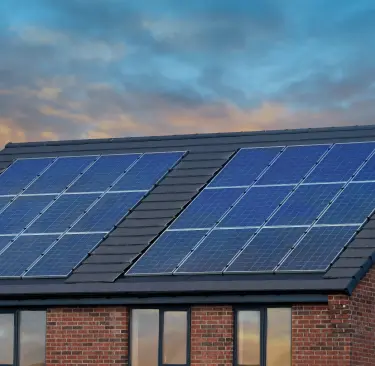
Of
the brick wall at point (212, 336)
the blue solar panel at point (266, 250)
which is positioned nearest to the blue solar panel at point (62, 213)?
the blue solar panel at point (266, 250)

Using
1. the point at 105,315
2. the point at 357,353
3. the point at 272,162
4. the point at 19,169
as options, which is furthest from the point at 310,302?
the point at 19,169

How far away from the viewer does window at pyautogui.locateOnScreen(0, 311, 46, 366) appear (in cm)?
3525

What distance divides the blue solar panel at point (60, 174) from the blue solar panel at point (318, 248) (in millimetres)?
9884

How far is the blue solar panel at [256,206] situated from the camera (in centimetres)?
3588

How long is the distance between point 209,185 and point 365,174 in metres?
4.79

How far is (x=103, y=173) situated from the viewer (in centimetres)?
4119

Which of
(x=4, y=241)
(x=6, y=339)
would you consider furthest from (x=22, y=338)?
(x=4, y=241)

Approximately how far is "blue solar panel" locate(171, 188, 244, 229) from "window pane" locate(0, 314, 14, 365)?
17.5ft

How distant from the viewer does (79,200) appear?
39.6 m

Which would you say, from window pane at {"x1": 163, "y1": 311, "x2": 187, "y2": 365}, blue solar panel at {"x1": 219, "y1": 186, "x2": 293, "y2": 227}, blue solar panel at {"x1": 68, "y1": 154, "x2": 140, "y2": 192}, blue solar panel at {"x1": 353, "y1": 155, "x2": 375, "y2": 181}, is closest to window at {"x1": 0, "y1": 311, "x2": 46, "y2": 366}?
window pane at {"x1": 163, "y1": 311, "x2": 187, "y2": 365}

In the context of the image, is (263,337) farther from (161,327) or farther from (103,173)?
(103,173)

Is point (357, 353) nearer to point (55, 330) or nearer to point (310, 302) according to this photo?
point (310, 302)

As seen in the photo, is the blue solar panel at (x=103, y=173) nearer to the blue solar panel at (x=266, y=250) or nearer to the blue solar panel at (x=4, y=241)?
the blue solar panel at (x=4, y=241)

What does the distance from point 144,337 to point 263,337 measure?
3381 mm
